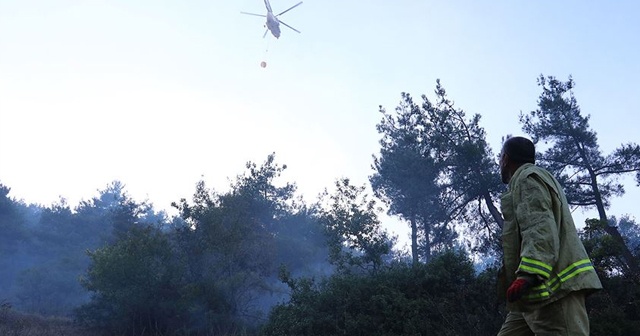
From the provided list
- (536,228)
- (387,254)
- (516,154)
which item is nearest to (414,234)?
(387,254)

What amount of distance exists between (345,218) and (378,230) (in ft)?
4.39

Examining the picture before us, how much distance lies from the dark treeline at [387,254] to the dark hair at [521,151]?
6.48m

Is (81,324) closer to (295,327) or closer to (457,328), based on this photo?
(295,327)

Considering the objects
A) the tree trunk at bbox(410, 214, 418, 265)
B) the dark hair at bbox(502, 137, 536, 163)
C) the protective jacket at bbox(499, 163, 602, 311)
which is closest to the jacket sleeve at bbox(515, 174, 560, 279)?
the protective jacket at bbox(499, 163, 602, 311)

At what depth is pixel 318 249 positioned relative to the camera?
3597 centimetres

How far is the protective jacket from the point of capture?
2760 mm

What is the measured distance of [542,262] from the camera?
107 inches

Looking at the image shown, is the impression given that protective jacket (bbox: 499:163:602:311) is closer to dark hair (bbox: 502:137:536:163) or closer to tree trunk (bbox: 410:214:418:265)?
dark hair (bbox: 502:137:536:163)

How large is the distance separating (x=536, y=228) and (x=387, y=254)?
16.4 metres

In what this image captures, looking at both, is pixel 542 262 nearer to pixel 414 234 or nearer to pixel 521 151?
pixel 521 151

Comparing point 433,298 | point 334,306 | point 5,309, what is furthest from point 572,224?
point 5,309

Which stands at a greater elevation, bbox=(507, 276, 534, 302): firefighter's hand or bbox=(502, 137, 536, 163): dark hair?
bbox=(502, 137, 536, 163): dark hair

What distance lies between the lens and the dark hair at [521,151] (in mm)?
3395

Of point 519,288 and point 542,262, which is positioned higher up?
point 542,262
